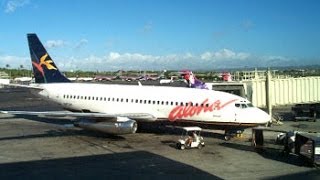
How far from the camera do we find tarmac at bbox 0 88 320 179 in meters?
17.8

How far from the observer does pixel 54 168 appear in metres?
19.0

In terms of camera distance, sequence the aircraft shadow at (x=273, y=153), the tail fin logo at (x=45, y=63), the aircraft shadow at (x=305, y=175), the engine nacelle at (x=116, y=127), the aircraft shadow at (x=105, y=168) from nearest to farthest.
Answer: the aircraft shadow at (x=305, y=175) < the aircraft shadow at (x=105, y=168) < the aircraft shadow at (x=273, y=153) < the engine nacelle at (x=116, y=127) < the tail fin logo at (x=45, y=63)

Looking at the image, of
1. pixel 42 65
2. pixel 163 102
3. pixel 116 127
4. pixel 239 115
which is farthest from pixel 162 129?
pixel 42 65

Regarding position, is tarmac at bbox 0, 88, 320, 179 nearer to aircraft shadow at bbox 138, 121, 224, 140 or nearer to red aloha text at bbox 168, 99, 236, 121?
aircraft shadow at bbox 138, 121, 224, 140

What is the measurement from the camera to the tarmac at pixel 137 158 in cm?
1783

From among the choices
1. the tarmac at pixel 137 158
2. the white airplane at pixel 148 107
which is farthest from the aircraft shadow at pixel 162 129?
the white airplane at pixel 148 107

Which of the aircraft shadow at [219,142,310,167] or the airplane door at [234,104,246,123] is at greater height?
the airplane door at [234,104,246,123]

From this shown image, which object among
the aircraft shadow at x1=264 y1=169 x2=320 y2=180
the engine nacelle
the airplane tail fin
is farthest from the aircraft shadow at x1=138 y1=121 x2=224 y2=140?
the aircraft shadow at x1=264 y1=169 x2=320 y2=180

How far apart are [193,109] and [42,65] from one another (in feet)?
51.2

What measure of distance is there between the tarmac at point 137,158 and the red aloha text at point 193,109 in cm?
153

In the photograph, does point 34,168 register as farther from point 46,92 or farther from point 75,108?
point 46,92

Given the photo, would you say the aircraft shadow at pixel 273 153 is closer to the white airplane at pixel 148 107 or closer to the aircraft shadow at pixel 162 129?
the white airplane at pixel 148 107

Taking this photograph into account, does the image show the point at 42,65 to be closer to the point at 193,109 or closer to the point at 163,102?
the point at 163,102

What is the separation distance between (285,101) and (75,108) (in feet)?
53.5
